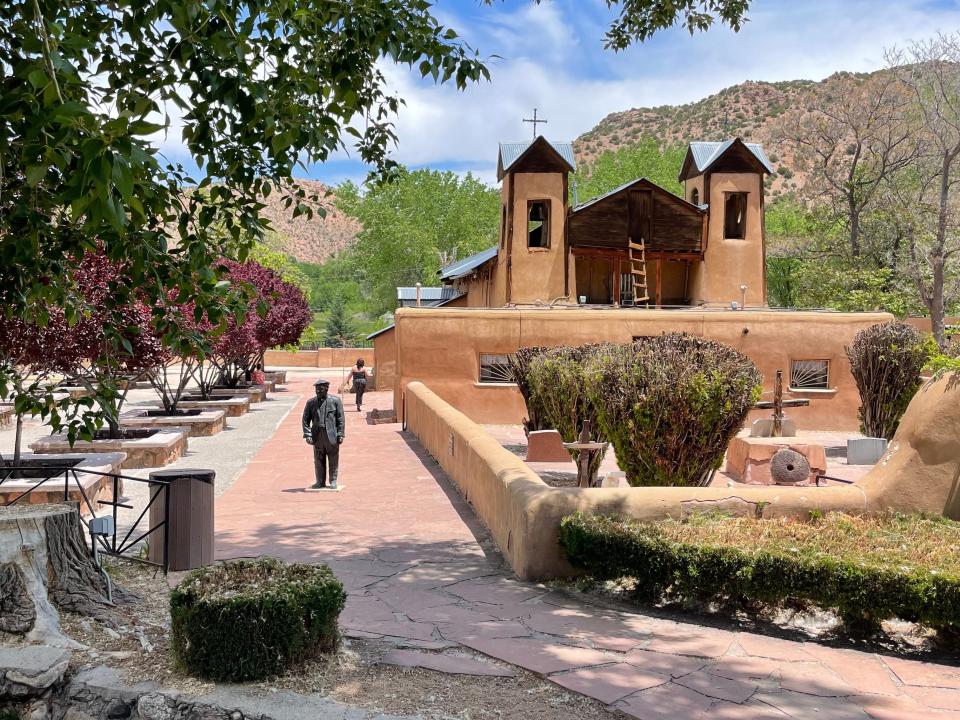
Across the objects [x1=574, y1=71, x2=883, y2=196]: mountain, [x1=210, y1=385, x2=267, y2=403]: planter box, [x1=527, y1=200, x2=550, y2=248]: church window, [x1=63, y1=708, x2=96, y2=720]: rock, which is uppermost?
[x1=574, y1=71, x2=883, y2=196]: mountain

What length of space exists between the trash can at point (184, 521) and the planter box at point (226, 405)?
16.8 meters

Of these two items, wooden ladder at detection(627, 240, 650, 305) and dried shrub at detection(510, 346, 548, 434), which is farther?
wooden ladder at detection(627, 240, 650, 305)

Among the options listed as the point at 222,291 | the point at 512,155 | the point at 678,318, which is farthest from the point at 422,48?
the point at 512,155

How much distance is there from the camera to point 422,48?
24.7 ft

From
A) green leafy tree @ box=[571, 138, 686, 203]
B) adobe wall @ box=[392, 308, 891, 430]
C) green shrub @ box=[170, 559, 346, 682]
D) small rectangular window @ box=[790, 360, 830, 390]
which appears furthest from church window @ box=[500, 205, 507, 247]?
green leafy tree @ box=[571, 138, 686, 203]

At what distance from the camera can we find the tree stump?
6.10 m

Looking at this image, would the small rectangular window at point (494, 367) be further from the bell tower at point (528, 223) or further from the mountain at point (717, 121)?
the mountain at point (717, 121)

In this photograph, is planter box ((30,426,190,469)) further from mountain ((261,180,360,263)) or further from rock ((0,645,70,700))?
mountain ((261,180,360,263))

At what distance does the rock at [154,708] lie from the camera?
5281 mm

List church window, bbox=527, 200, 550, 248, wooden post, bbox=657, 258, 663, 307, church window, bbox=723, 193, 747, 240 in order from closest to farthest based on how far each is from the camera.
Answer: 1. church window, bbox=527, 200, 550, 248
2. wooden post, bbox=657, 258, 663, 307
3. church window, bbox=723, 193, 747, 240

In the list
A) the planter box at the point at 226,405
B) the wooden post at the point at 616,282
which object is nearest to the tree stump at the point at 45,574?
the planter box at the point at 226,405

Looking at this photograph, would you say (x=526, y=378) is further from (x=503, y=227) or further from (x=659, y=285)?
(x=503, y=227)

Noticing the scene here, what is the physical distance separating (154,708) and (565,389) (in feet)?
35.9

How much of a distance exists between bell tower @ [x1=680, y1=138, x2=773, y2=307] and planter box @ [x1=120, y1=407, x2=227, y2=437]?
1755 cm
